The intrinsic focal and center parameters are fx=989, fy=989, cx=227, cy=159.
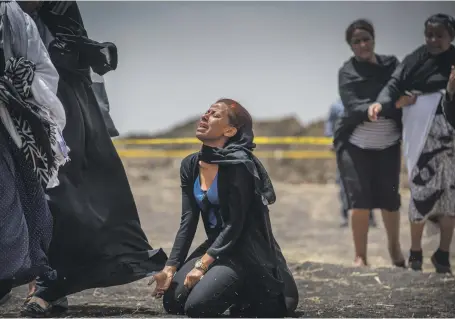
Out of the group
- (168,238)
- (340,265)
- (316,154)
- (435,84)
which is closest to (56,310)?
(340,265)

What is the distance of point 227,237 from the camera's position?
461 centimetres

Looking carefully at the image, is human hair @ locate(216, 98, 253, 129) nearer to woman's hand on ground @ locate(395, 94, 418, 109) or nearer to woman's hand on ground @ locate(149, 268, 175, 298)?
woman's hand on ground @ locate(149, 268, 175, 298)

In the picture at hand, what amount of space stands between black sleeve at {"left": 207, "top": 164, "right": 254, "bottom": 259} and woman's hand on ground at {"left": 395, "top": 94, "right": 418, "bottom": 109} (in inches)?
81.9

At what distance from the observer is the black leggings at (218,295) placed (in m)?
4.58

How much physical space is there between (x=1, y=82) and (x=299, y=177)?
1232 cm

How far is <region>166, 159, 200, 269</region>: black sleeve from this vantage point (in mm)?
4762

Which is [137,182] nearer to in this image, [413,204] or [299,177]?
[299,177]

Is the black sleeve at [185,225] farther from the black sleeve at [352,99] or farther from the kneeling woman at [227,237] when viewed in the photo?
the black sleeve at [352,99]

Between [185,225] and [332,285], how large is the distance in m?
1.55

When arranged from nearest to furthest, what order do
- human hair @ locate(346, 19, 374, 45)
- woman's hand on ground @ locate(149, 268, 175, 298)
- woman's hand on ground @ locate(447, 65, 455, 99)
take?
woman's hand on ground @ locate(149, 268, 175, 298) → woman's hand on ground @ locate(447, 65, 455, 99) → human hair @ locate(346, 19, 374, 45)

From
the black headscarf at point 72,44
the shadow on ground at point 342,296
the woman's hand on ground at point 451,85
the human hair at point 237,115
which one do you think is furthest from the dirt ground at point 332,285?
the black headscarf at point 72,44

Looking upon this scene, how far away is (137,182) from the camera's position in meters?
15.6

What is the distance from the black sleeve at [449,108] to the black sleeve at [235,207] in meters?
1.94

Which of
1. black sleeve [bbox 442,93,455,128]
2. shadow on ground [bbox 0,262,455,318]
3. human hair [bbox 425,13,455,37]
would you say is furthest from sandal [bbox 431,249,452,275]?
human hair [bbox 425,13,455,37]
